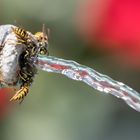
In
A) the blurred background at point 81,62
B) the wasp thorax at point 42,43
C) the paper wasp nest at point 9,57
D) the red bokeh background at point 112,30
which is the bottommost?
the paper wasp nest at point 9,57

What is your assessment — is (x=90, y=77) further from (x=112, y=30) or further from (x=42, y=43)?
(x=112, y=30)

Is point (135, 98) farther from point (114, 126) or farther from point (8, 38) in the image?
point (114, 126)

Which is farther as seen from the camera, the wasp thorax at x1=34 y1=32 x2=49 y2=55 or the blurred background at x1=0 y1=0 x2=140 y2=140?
the blurred background at x1=0 y1=0 x2=140 y2=140

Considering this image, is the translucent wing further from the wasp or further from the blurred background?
the blurred background

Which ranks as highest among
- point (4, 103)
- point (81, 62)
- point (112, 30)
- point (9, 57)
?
point (112, 30)

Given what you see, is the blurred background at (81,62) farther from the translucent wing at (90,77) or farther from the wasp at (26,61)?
the wasp at (26,61)

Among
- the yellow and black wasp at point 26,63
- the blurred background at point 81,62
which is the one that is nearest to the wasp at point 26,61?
the yellow and black wasp at point 26,63

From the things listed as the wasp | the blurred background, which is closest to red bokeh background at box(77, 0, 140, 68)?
the blurred background

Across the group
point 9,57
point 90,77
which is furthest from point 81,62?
point 9,57

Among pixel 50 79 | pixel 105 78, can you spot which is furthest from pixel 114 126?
pixel 105 78
